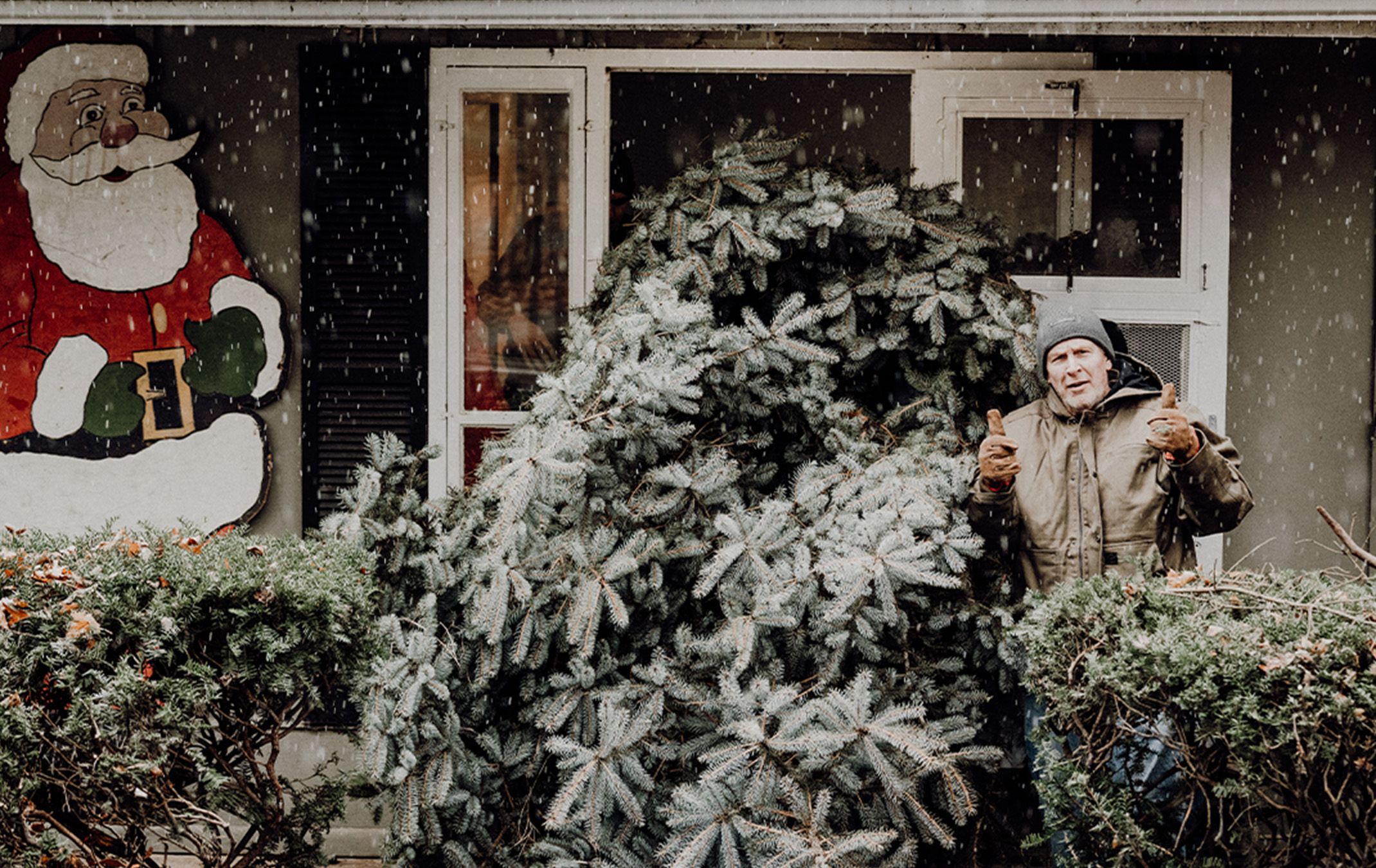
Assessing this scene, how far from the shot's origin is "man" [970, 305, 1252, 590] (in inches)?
142

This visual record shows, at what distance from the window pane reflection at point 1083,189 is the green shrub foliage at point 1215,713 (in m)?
2.07

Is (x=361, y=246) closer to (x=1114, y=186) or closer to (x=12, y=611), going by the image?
(x=12, y=611)

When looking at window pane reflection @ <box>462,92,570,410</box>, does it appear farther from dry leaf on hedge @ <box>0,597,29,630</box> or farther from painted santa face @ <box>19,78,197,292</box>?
dry leaf on hedge @ <box>0,597,29,630</box>

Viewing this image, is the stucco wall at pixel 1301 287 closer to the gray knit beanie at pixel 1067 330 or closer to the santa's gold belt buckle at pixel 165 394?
the gray knit beanie at pixel 1067 330

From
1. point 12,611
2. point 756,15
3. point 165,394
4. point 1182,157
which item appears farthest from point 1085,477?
point 165,394

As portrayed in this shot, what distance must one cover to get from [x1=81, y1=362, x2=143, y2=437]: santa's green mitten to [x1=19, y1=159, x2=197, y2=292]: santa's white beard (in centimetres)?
38

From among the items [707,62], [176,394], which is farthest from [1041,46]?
[176,394]

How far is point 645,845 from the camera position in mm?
3586

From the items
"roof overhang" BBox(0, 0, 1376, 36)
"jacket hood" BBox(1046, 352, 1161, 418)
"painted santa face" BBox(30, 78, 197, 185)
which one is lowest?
"jacket hood" BBox(1046, 352, 1161, 418)

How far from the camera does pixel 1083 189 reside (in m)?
4.86

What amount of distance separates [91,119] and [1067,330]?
439 cm

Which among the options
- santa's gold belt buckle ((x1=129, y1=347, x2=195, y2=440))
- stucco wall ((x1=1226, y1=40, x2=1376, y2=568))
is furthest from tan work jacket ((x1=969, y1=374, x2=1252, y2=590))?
santa's gold belt buckle ((x1=129, y1=347, x2=195, y2=440))

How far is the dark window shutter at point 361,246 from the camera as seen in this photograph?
4.84 m

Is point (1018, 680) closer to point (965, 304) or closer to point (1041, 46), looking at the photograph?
point (965, 304)
